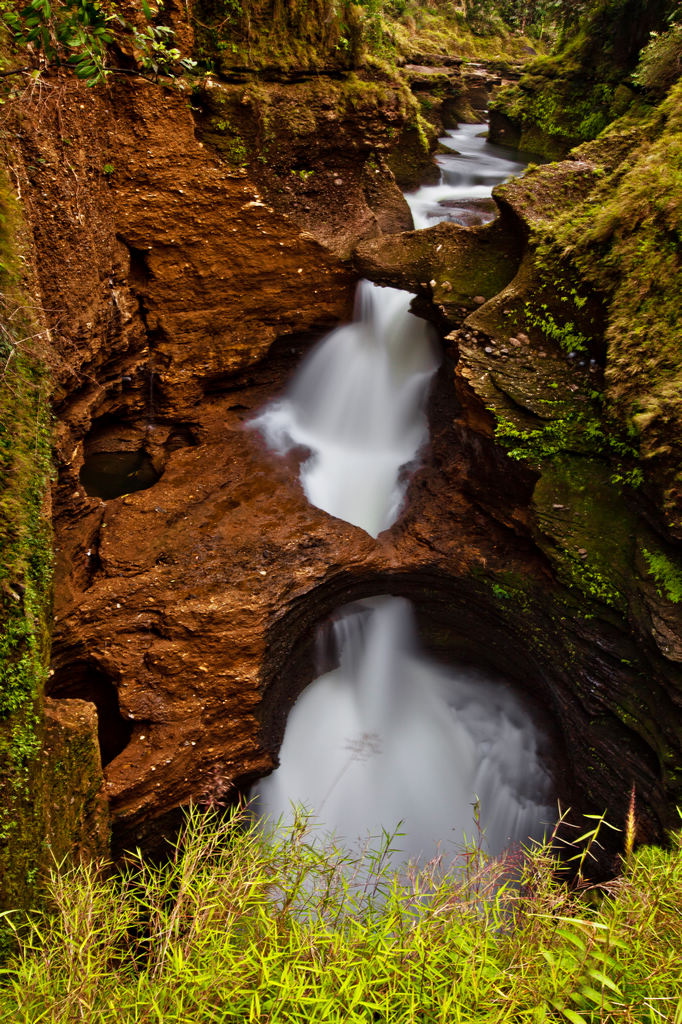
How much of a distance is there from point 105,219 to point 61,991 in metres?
5.95

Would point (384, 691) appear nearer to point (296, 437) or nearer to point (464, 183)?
point (296, 437)

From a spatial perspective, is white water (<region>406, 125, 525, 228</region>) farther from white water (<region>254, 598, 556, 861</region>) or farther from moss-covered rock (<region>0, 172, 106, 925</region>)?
moss-covered rock (<region>0, 172, 106, 925</region>)

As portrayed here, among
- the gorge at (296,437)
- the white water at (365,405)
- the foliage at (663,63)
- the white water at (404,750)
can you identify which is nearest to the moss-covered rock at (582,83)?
the foliage at (663,63)

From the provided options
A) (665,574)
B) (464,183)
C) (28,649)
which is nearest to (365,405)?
(665,574)

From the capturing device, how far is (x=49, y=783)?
3711mm

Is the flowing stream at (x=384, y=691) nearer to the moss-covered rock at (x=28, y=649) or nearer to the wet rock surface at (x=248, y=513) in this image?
the wet rock surface at (x=248, y=513)

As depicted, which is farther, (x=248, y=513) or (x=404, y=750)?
(x=404, y=750)

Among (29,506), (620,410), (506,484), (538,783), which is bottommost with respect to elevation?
(538,783)

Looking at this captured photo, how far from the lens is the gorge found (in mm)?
4738

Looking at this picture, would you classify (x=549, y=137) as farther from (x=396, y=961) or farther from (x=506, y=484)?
(x=396, y=961)

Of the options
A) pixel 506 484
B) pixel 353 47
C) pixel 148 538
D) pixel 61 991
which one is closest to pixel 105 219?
pixel 148 538

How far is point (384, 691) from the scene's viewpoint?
6895mm

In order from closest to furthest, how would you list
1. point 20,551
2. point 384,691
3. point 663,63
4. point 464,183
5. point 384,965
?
point 384,965, point 20,551, point 663,63, point 384,691, point 464,183

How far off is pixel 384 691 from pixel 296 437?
11.0 feet
